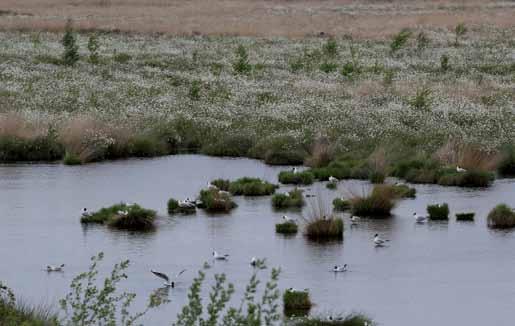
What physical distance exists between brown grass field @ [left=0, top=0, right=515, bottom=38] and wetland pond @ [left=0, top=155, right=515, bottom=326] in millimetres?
36074

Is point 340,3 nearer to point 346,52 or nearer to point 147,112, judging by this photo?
point 346,52

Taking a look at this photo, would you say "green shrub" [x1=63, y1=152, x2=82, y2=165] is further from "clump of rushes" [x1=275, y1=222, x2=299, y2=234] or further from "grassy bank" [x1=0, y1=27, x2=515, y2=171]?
"clump of rushes" [x1=275, y1=222, x2=299, y2=234]

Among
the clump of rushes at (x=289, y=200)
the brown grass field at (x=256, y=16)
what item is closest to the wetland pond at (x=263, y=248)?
the clump of rushes at (x=289, y=200)

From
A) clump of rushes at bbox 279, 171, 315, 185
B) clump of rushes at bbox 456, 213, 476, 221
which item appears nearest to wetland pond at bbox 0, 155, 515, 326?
clump of rushes at bbox 456, 213, 476, 221

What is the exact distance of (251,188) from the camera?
2878 centimetres

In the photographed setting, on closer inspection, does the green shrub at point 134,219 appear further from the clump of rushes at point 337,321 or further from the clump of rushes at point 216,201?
the clump of rushes at point 337,321

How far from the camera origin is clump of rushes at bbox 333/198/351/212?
1061 inches

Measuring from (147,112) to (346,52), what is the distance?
2031 cm

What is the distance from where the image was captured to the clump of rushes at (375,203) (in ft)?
87.8

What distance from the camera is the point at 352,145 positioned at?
111 ft

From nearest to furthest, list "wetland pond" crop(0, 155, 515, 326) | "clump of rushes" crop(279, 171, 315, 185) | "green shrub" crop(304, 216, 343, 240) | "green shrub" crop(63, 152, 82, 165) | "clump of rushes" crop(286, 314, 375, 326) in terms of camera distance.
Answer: "clump of rushes" crop(286, 314, 375, 326), "wetland pond" crop(0, 155, 515, 326), "green shrub" crop(304, 216, 343, 240), "clump of rushes" crop(279, 171, 315, 185), "green shrub" crop(63, 152, 82, 165)

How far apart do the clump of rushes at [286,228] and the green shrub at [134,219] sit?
3008mm

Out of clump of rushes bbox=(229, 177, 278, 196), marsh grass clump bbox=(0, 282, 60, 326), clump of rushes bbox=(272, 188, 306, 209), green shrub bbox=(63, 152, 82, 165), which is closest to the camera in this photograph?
marsh grass clump bbox=(0, 282, 60, 326)

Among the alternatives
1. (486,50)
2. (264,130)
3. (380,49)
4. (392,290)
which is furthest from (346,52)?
(392,290)
